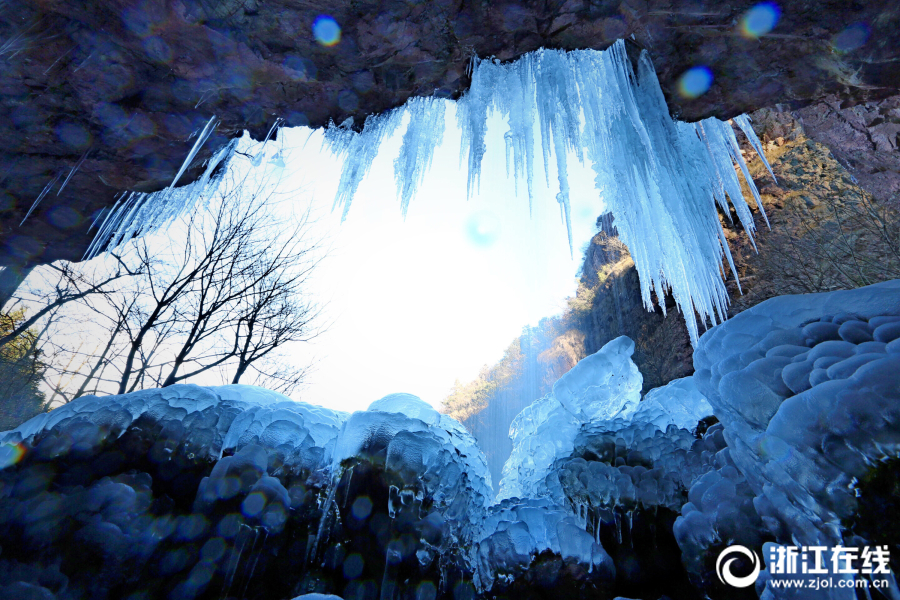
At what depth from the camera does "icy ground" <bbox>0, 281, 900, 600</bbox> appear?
145cm

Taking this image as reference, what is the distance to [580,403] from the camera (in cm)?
442

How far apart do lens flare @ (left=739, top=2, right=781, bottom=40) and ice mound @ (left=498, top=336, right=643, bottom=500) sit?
3470 millimetres

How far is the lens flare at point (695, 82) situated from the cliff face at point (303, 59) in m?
0.07

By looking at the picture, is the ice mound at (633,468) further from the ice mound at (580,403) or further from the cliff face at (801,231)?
the cliff face at (801,231)

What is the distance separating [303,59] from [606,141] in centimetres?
360

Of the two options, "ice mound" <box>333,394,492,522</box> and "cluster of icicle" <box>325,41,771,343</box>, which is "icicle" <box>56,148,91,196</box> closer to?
"cluster of icicle" <box>325,41,771,343</box>

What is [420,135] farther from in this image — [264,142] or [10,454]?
[10,454]

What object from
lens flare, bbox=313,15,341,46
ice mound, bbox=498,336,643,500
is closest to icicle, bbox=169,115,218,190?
lens flare, bbox=313,15,341,46

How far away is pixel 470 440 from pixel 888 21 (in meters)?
5.68

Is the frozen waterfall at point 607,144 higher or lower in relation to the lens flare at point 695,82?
lower

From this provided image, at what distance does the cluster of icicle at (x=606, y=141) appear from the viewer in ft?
13.0

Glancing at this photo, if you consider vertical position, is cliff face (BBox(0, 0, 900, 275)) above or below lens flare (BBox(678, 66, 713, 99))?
below

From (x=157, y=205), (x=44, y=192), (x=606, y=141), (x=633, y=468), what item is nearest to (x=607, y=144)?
(x=606, y=141)

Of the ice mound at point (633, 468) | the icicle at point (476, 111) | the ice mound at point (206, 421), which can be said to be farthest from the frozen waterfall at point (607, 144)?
the ice mound at point (206, 421)
